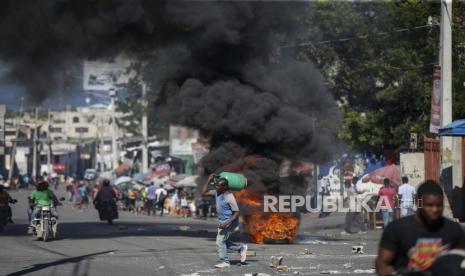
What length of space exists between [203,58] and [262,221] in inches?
186

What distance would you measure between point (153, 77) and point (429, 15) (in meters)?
12.5

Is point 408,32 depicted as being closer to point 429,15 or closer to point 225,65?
point 429,15

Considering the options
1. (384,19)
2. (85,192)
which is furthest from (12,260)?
(85,192)

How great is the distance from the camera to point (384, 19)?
38.2 m

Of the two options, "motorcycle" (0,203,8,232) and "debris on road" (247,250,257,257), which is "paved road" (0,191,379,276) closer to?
"debris on road" (247,250,257,257)

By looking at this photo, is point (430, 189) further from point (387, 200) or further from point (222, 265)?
point (387, 200)

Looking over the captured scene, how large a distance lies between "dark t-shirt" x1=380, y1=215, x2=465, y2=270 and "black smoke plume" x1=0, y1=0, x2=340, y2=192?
14.3 metres

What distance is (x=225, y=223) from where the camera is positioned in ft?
52.0

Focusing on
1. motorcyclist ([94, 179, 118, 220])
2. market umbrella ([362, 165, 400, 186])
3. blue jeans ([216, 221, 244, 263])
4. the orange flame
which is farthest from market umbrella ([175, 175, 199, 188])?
blue jeans ([216, 221, 244, 263])

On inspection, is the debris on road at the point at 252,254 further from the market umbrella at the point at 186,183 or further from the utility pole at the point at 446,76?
the market umbrella at the point at 186,183

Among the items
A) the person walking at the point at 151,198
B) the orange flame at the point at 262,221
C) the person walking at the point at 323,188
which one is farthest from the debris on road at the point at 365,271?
the person walking at the point at 151,198

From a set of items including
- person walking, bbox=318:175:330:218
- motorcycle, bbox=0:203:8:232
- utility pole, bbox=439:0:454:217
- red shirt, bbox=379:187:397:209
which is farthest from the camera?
person walking, bbox=318:175:330:218

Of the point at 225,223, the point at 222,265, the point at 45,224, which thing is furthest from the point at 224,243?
the point at 45,224

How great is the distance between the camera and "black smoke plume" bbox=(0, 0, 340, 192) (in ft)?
71.6
